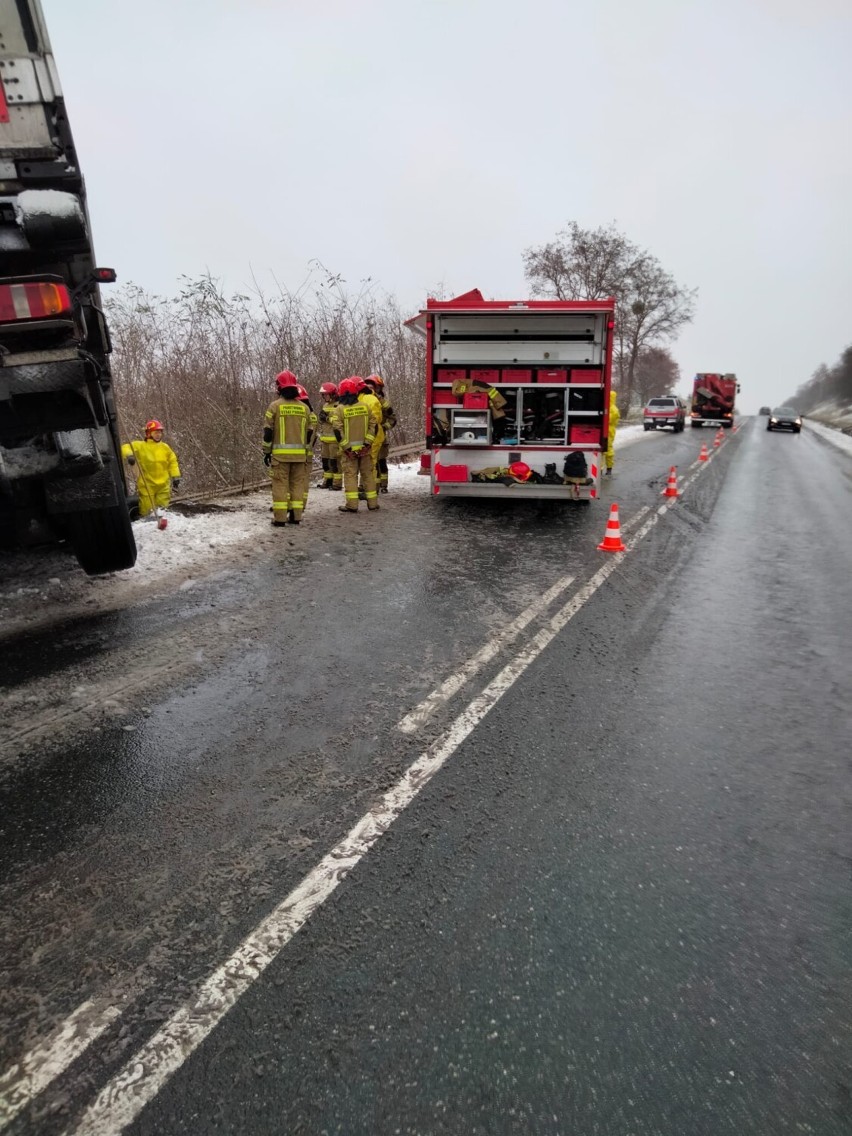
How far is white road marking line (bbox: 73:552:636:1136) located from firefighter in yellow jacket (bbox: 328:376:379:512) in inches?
250

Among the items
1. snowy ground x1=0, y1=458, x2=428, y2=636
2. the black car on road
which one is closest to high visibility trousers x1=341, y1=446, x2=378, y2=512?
snowy ground x1=0, y1=458, x2=428, y2=636

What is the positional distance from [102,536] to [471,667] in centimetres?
295

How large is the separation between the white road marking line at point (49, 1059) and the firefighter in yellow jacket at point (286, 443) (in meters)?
6.92

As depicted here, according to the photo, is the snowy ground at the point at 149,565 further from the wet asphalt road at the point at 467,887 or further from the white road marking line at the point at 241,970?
the white road marking line at the point at 241,970

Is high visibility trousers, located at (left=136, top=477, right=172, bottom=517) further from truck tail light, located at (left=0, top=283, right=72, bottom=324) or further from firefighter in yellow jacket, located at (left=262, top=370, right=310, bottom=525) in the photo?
truck tail light, located at (left=0, top=283, right=72, bottom=324)

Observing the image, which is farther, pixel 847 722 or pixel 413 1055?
pixel 847 722

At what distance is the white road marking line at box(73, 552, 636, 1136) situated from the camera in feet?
5.26

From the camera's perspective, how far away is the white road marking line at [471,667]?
345 centimetres

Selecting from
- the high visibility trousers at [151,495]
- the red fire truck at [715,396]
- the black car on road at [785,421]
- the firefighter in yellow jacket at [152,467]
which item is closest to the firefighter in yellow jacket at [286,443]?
the firefighter in yellow jacket at [152,467]

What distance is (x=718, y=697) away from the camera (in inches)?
148

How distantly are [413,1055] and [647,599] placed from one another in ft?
14.3

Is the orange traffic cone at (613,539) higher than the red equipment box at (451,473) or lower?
lower

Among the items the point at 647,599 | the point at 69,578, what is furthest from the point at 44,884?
the point at 647,599

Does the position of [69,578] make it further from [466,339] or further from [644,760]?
[466,339]
